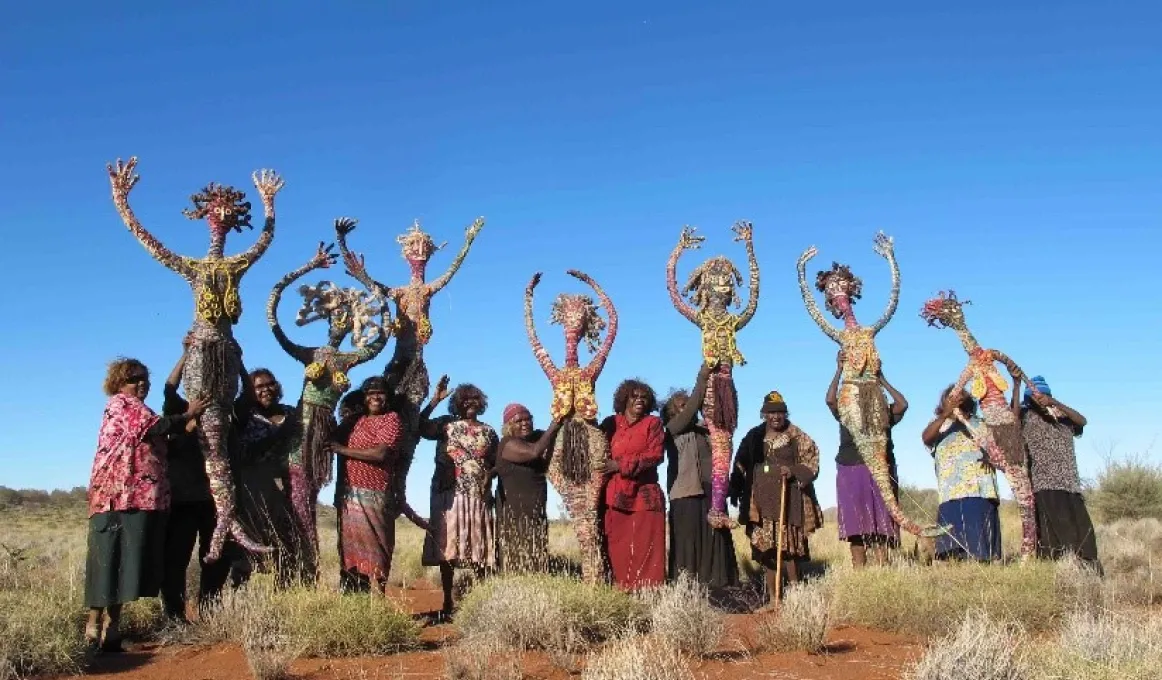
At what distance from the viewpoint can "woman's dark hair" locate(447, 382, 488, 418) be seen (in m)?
8.62

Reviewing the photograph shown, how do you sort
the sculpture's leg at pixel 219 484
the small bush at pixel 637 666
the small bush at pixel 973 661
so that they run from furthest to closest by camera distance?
the sculpture's leg at pixel 219 484 < the small bush at pixel 973 661 < the small bush at pixel 637 666

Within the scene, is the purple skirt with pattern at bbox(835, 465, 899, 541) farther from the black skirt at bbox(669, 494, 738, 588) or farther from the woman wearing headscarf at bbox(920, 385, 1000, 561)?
the black skirt at bbox(669, 494, 738, 588)

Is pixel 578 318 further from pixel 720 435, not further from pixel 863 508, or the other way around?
pixel 863 508

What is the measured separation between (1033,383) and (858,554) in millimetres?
2391

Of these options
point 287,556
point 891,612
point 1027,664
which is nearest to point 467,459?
point 287,556

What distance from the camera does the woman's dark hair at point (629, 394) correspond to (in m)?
8.51

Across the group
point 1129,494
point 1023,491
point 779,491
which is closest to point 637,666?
point 779,491

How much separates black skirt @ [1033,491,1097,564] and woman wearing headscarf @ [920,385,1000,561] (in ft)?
1.32

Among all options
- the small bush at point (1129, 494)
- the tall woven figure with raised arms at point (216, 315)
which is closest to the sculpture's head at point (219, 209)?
the tall woven figure with raised arms at point (216, 315)

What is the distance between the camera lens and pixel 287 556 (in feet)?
25.1

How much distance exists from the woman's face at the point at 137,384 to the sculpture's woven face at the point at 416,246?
2737 mm

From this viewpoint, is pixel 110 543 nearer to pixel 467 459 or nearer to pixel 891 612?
pixel 467 459

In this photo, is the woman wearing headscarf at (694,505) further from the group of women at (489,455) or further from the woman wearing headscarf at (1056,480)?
the woman wearing headscarf at (1056,480)

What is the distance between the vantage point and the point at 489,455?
8484mm
